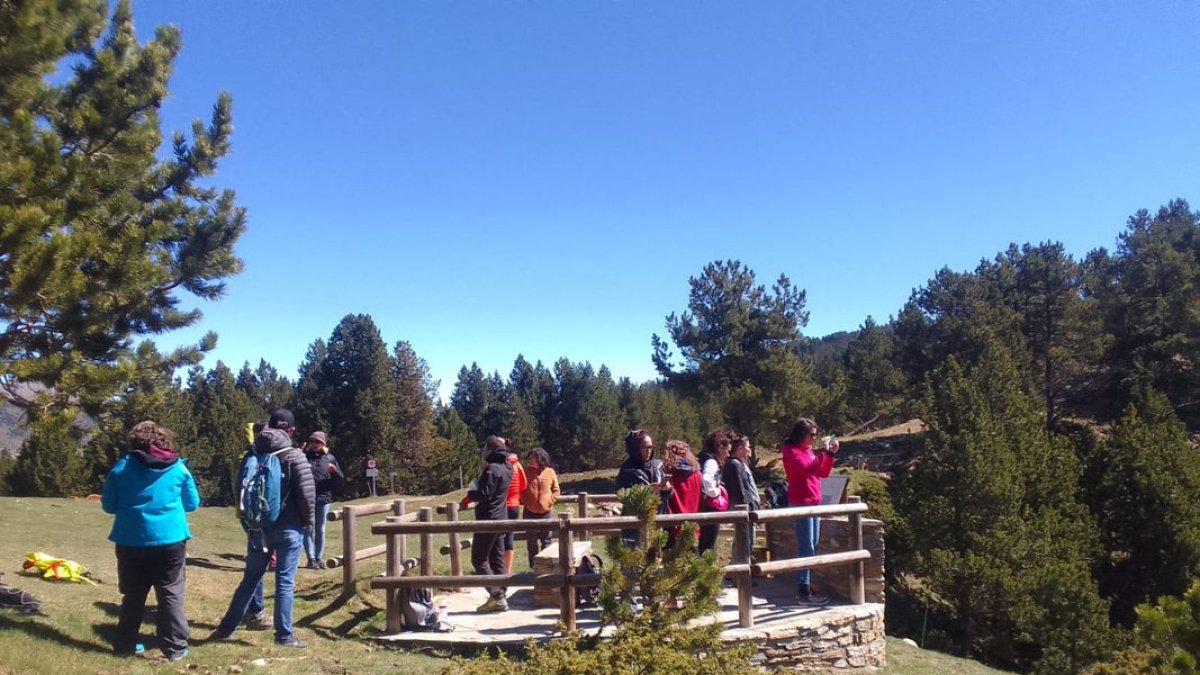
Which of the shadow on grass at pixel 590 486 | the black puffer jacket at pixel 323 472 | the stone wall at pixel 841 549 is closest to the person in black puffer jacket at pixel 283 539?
the black puffer jacket at pixel 323 472

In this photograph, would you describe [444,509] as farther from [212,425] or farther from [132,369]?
[212,425]

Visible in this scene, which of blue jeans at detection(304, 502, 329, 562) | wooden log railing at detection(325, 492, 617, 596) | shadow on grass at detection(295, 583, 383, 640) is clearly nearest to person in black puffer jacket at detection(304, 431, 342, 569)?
blue jeans at detection(304, 502, 329, 562)

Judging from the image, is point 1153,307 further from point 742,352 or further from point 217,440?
point 217,440

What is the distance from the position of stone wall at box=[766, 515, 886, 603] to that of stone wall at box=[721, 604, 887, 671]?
11.0 inches

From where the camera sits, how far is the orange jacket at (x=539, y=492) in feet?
29.2

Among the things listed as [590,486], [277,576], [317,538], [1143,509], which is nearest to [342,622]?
[277,576]

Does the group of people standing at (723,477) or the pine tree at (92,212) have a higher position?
the pine tree at (92,212)

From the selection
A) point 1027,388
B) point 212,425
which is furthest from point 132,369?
point 212,425

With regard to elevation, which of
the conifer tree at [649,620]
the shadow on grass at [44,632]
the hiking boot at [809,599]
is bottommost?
the hiking boot at [809,599]

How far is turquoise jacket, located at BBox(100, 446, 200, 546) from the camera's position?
221 inches

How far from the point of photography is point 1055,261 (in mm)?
39406

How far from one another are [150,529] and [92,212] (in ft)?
11.5

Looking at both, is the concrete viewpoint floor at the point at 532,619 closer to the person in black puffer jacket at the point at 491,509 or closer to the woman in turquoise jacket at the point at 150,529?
the person in black puffer jacket at the point at 491,509

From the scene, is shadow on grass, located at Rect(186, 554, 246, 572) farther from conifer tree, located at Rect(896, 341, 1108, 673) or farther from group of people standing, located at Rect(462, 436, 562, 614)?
conifer tree, located at Rect(896, 341, 1108, 673)
